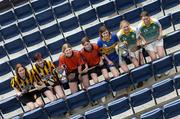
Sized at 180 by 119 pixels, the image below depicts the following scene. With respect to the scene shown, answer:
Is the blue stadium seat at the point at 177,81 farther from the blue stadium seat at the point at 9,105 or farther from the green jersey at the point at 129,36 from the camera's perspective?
the blue stadium seat at the point at 9,105

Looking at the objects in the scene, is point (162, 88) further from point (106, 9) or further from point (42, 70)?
point (106, 9)

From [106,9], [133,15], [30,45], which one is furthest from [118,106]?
[106,9]

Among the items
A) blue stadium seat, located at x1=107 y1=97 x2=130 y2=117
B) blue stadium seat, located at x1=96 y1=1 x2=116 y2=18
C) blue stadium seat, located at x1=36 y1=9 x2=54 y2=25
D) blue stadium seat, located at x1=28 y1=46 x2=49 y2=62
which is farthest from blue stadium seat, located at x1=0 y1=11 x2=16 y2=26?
blue stadium seat, located at x1=107 y1=97 x2=130 y2=117

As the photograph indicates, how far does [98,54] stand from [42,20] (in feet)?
10.7

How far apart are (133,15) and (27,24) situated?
326 centimetres

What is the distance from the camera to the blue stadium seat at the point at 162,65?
9.46 meters

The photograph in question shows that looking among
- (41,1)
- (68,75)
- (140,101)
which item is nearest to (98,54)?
(68,75)

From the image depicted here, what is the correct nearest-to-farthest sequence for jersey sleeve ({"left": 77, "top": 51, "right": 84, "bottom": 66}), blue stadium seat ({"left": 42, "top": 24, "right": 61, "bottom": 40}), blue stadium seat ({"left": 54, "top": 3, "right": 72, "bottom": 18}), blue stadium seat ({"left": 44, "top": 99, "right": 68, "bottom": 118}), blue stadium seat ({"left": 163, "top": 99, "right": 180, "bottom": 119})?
1. blue stadium seat ({"left": 163, "top": 99, "right": 180, "bottom": 119})
2. blue stadium seat ({"left": 44, "top": 99, "right": 68, "bottom": 118})
3. jersey sleeve ({"left": 77, "top": 51, "right": 84, "bottom": 66})
4. blue stadium seat ({"left": 42, "top": 24, "right": 61, "bottom": 40})
5. blue stadium seat ({"left": 54, "top": 3, "right": 72, "bottom": 18})

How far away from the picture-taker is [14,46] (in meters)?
11.8

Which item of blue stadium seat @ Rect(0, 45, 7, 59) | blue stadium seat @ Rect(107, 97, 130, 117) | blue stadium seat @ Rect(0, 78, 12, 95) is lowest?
blue stadium seat @ Rect(107, 97, 130, 117)

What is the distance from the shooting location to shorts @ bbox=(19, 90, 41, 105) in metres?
9.81

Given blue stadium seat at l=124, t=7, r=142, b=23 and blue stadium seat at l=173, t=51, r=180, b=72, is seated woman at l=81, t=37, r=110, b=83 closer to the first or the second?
blue stadium seat at l=173, t=51, r=180, b=72

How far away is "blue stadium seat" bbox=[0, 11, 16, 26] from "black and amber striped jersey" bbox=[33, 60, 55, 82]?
3.70 m

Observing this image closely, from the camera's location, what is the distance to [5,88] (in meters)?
10.5
